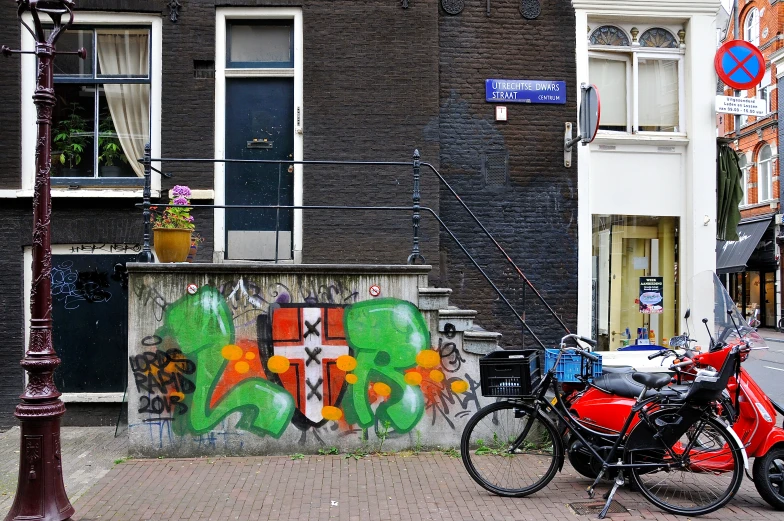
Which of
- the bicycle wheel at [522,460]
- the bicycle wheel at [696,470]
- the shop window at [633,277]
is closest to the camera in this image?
the bicycle wheel at [696,470]

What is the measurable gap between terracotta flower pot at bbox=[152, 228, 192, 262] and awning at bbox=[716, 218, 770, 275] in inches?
1074

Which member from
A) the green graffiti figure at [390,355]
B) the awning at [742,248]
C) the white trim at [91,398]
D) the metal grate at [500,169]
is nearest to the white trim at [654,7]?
the metal grate at [500,169]

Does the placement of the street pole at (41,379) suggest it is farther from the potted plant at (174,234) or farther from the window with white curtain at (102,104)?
the window with white curtain at (102,104)

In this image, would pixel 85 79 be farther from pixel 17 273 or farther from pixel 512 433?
pixel 512 433

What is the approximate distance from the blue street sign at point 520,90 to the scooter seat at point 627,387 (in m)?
4.29

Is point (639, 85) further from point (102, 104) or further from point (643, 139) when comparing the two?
point (102, 104)

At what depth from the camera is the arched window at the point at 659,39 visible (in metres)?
9.59

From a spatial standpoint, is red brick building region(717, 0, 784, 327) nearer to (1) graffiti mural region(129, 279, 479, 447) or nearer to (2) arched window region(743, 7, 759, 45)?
(2) arched window region(743, 7, 759, 45)

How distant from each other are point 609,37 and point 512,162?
2286mm

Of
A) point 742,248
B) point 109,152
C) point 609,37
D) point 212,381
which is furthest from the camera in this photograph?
point 742,248

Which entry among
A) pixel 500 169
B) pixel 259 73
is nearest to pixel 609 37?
pixel 500 169

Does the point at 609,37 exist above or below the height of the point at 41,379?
above

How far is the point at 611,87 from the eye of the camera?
9555 mm

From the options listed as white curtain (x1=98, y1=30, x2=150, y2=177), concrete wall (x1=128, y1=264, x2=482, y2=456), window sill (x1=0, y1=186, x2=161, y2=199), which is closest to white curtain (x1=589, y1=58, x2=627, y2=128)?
concrete wall (x1=128, y1=264, x2=482, y2=456)
